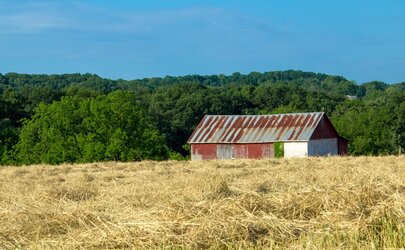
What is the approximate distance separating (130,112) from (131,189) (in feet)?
140

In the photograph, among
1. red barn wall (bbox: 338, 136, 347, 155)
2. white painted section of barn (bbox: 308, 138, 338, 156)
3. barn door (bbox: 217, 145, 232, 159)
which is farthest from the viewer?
red barn wall (bbox: 338, 136, 347, 155)

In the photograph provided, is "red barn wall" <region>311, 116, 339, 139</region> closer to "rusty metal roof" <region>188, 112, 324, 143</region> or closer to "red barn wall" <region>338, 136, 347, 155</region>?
"rusty metal roof" <region>188, 112, 324, 143</region>

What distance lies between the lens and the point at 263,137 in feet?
167

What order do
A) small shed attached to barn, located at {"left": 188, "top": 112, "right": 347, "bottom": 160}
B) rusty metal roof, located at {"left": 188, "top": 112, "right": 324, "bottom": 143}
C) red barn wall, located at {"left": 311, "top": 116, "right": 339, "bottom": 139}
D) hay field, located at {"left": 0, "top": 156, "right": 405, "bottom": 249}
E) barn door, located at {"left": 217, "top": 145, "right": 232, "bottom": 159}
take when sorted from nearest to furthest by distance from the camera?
hay field, located at {"left": 0, "top": 156, "right": 405, "bottom": 249} < small shed attached to barn, located at {"left": 188, "top": 112, "right": 347, "bottom": 160} < rusty metal roof, located at {"left": 188, "top": 112, "right": 324, "bottom": 143} < red barn wall, located at {"left": 311, "top": 116, "right": 339, "bottom": 139} < barn door, located at {"left": 217, "top": 145, "right": 232, "bottom": 159}

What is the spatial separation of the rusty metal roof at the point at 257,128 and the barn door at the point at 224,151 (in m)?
0.46

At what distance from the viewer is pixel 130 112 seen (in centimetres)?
5375

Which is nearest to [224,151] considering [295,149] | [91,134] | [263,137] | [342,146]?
[263,137]

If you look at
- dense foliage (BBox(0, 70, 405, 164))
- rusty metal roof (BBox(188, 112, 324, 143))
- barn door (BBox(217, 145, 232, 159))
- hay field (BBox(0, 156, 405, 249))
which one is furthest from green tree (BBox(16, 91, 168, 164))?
hay field (BBox(0, 156, 405, 249))

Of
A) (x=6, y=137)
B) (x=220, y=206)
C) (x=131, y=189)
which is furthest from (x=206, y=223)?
(x=6, y=137)

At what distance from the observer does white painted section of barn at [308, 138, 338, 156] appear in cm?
4988

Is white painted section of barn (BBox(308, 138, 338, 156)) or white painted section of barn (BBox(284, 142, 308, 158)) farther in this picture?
white painted section of barn (BBox(308, 138, 338, 156))

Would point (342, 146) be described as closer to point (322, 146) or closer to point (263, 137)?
point (322, 146)

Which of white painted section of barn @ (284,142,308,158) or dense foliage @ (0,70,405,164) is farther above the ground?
dense foliage @ (0,70,405,164)

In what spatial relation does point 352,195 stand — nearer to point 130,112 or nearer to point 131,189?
point 131,189
